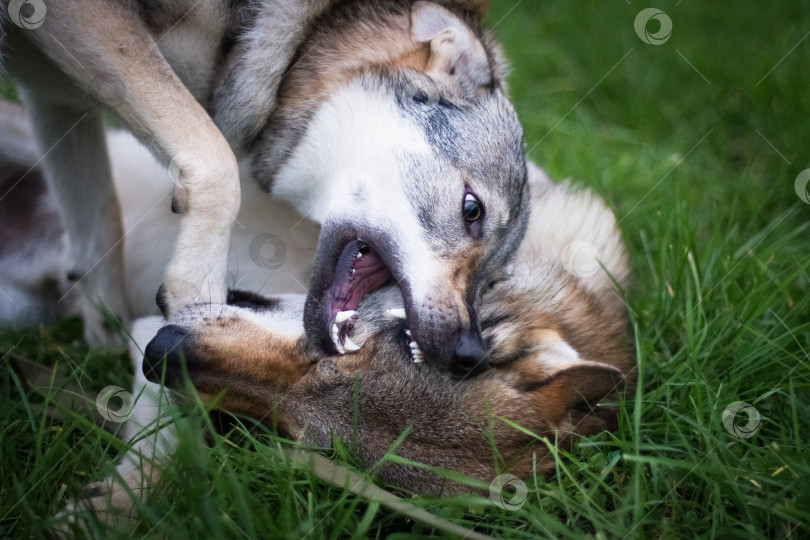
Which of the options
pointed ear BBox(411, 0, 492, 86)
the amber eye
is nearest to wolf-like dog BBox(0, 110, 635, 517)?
the amber eye

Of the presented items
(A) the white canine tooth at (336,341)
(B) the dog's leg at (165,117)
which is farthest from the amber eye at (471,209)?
(B) the dog's leg at (165,117)

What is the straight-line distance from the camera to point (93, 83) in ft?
8.25

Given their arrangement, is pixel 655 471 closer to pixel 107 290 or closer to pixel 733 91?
pixel 107 290

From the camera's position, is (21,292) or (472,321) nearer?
(472,321)

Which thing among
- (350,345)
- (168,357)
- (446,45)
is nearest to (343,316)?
(350,345)

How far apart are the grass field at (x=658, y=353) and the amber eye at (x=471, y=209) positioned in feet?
2.71

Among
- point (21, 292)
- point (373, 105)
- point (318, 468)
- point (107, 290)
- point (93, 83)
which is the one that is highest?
point (373, 105)

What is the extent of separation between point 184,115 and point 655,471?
2.03 metres

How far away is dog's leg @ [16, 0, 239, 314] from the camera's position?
2467 millimetres

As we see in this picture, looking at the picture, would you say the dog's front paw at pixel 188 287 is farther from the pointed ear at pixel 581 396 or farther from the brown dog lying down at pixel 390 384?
the pointed ear at pixel 581 396

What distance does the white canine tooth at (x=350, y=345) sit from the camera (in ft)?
7.97

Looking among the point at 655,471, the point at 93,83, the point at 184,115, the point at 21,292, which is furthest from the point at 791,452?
the point at 21,292

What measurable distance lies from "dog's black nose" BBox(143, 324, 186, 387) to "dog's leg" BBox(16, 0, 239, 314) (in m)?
0.22

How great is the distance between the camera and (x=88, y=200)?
3.27 m
